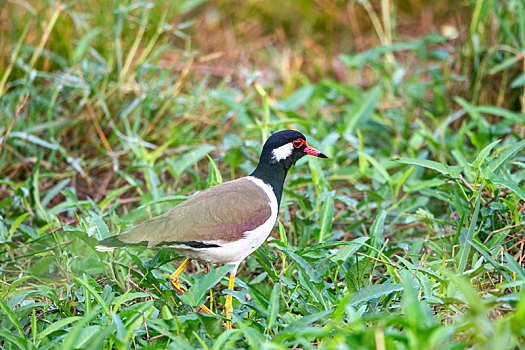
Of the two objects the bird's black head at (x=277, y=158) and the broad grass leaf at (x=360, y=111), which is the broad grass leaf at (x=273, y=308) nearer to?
the bird's black head at (x=277, y=158)

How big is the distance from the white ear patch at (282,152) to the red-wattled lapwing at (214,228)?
22 cm

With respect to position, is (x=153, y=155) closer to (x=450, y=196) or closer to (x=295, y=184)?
(x=295, y=184)

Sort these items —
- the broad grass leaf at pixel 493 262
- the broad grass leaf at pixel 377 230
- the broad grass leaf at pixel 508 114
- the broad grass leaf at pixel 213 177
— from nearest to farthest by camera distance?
the broad grass leaf at pixel 493 262, the broad grass leaf at pixel 377 230, the broad grass leaf at pixel 213 177, the broad grass leaf at pixel 508 114

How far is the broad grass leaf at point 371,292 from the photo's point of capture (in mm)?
2547

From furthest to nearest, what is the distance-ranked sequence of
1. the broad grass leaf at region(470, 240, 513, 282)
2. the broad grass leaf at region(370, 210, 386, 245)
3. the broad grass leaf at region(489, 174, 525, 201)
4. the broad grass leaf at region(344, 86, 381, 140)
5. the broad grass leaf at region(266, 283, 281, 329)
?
the broad grass leaf at region(344, 86, 381, 140), the broad grass leaf at region(370, 210, 386, 245), the broad grass leaf at region(489, 174, 525, 201), the broad grass leaf at region(470, 240, 513, 282), the broad grass leaf at region(266, 283, 281, 329)

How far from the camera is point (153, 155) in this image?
156 inches

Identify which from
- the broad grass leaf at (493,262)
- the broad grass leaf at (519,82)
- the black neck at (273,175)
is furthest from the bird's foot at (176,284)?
the broad grass leaf at (519,82)

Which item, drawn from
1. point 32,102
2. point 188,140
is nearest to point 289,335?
point 188,140

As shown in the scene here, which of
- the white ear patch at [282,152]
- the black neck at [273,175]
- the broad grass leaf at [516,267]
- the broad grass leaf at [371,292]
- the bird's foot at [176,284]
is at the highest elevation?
the white ear patch at [282,152]

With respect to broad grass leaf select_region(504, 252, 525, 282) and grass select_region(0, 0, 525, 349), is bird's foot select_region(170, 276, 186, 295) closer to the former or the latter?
grass select_region(0, 0, 525, 349)

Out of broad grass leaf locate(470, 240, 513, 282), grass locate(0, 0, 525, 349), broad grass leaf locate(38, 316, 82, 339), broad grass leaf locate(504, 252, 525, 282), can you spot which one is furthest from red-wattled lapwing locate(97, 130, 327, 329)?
broad grass leaf locate(504, 252, 525, 282)

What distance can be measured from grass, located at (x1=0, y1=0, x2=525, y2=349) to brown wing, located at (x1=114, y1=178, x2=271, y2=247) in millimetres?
140

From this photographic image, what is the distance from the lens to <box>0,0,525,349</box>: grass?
8.14ft

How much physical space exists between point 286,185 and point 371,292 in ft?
5.02
